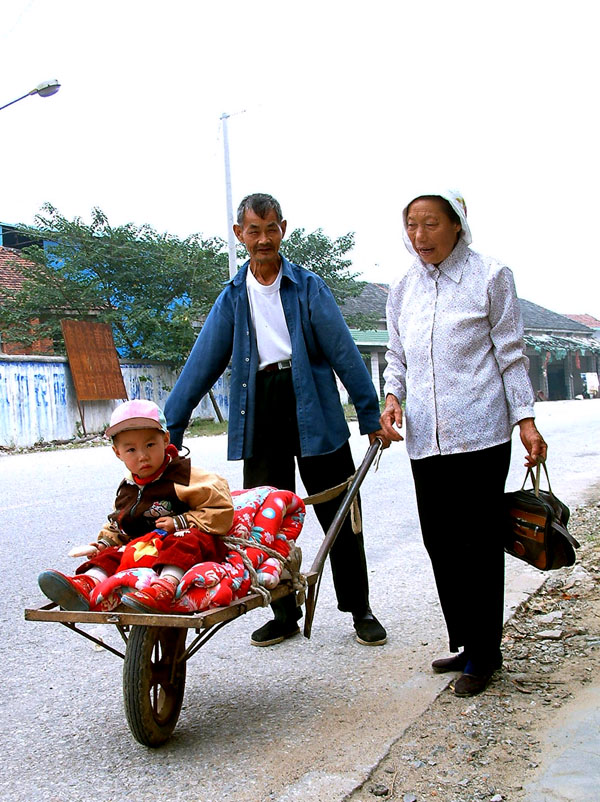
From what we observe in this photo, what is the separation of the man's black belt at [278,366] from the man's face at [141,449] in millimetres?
936

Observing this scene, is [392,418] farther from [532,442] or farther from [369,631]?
[369,631]

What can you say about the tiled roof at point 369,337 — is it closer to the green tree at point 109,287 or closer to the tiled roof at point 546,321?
the green tree at point 109,287

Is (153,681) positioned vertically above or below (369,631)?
above

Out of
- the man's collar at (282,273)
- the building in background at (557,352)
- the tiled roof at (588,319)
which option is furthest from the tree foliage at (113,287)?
the tiled roof at (588,319)

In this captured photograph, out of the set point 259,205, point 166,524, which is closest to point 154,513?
point 166,524

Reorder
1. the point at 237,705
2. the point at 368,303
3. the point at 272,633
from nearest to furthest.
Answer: the point at 237,705 < the point at 272,633 < the point at 368,303

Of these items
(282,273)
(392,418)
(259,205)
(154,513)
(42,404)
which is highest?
(259,205)

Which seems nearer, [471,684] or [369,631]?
[471,684]

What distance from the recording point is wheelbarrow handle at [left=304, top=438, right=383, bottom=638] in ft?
9.56

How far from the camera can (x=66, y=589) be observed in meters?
2.47

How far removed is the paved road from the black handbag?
0.64m

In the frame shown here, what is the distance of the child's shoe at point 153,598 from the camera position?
2.40 meters

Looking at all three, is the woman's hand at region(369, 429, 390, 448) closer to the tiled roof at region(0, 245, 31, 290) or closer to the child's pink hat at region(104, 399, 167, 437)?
the child's pink hat at region(104, 399, 167, 437)

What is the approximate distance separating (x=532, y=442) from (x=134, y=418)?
56.4 inches
